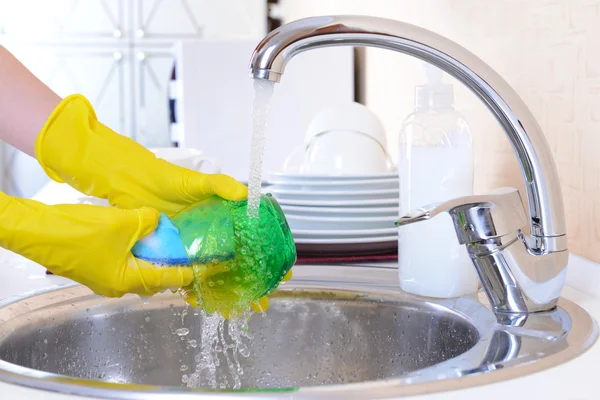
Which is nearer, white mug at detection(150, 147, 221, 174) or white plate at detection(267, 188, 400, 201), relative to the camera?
white plate at detection(267, 188, 400, 201)

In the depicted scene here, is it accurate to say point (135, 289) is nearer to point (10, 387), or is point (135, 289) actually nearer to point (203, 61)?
point (10, 387)

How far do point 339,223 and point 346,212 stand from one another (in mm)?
19

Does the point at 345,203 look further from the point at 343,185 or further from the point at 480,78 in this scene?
the point at 480,78

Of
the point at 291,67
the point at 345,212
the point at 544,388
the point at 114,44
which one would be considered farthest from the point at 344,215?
the point at 114,44

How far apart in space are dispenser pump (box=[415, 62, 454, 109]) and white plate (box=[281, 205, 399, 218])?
Result: 0.26 m

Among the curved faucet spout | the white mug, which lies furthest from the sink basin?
the white mug

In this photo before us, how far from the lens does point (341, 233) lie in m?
1.14

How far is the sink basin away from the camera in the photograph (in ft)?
2.90

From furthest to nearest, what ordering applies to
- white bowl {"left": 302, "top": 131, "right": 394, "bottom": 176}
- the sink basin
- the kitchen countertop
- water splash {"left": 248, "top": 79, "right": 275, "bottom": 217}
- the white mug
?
white bowl {"left": 302, "top": 131, "right": 394, "bottom": 176} → the white mug → the sink basin → water splash {"left": 248, "top": 79, "right": 275, "bottom": 217} → the kitchen countertop

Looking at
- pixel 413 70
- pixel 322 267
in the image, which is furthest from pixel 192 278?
pixel 413 70

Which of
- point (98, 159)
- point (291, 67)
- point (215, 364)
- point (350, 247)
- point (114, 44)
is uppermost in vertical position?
point (114, 44)

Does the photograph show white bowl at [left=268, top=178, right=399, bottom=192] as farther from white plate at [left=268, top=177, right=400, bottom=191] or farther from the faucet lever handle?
the faucet lever handle

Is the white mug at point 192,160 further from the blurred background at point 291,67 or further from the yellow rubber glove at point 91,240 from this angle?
the yellow rubber glove at point 91,240

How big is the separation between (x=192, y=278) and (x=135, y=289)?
0.05 m
